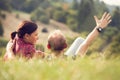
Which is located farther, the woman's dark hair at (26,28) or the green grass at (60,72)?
the woman's dark hair at (26,28)

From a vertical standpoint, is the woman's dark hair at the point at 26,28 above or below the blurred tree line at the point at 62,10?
below

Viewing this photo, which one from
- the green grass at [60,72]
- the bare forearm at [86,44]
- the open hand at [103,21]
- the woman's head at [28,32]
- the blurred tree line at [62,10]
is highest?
the blurred tree line at [62,10]

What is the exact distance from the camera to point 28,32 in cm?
522

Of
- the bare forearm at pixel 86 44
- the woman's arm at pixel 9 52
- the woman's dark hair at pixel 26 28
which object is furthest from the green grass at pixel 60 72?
the woman's dark hair at pixel 26 28

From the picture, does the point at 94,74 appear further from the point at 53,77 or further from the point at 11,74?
the point at 11,74

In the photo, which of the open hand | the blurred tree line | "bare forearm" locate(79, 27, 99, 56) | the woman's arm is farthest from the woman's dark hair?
the blurred tree line

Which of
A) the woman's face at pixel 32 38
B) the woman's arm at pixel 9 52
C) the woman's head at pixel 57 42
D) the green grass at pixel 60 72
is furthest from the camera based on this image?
the woman's face at pixel 32 38

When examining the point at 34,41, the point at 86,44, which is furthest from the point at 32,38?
the point at 86,44

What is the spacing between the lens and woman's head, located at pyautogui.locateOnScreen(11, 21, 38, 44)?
5.23 meters

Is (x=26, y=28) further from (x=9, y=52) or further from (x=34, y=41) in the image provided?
(x=9, y=52)

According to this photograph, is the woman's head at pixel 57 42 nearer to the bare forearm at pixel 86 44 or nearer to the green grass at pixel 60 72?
the bare forearm at pixel 86 44

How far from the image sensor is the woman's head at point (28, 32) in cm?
523

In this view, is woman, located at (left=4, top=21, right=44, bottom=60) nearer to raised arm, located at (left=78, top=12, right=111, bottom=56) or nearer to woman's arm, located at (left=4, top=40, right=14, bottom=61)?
woman's arm, located at (left=4, top=40, right=14, bottom=61)

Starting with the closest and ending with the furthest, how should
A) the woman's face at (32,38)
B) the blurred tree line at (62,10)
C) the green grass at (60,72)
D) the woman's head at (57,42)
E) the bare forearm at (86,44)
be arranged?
the green grass at (60,72) → the woman's head at (57,42) → the bare forearm at (86,44) → the woman's face at (32,38) → the blurred tree line at (62,10)
